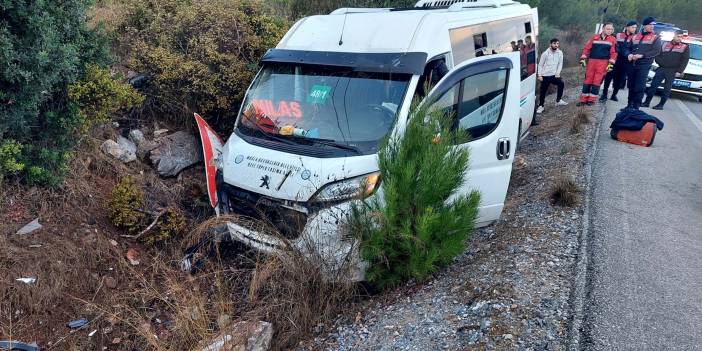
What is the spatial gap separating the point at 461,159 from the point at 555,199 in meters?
2.33

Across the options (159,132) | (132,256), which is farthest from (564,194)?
(159,132)

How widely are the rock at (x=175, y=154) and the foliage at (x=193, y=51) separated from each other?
0.38 meters

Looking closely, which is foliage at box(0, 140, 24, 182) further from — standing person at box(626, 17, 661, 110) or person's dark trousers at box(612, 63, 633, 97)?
person's dark trousers at box(612, 63, 633, 97)

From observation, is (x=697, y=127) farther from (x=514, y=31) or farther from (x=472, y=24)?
(x=472, y=24)

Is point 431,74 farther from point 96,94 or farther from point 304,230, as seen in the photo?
point 96,94

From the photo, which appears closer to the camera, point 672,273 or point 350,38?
point 672,273

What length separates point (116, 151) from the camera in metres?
5.80

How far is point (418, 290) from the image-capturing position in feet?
13.4

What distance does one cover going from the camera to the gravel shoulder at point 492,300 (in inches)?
133

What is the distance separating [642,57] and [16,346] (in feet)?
35.5

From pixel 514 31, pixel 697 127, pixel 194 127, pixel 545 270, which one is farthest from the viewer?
pixel 697 127

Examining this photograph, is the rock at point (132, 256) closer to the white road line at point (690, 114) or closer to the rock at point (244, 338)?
the rock at point (244, 338)

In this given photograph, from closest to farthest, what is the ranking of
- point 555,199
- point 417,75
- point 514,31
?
1. point 417,75
2. point 555,199
3. point 514,31

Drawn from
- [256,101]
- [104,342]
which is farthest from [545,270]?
[104,342]
